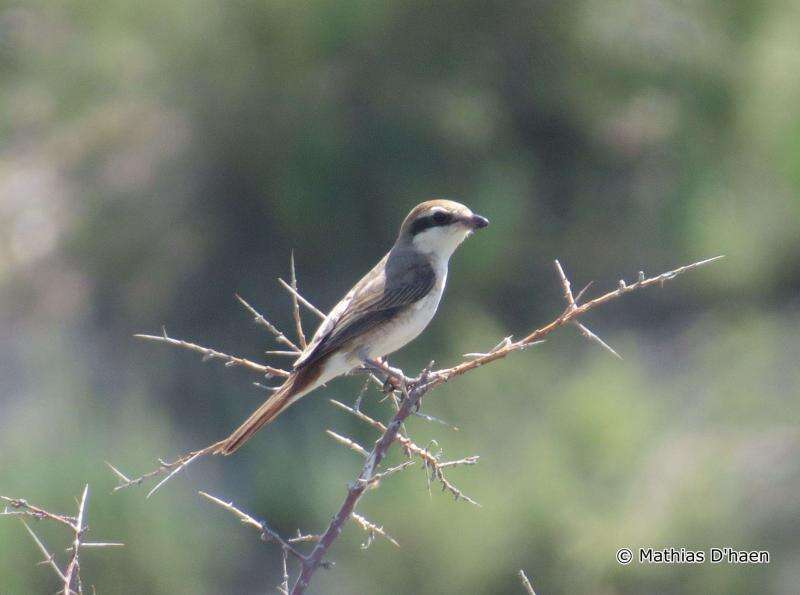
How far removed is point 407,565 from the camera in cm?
675

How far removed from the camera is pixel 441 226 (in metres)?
4.14

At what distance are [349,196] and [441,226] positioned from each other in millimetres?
5564

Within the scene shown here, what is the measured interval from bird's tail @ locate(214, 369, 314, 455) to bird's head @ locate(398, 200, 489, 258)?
82 centimetres

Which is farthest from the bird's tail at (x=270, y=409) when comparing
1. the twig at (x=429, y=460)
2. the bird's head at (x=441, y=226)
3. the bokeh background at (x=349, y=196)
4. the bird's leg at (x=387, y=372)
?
the bokeh background at (x=349, y=196)

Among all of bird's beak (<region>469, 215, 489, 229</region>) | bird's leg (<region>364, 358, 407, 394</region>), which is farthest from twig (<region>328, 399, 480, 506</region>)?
bird's beak (<region>469, 215, 489, 229</region>)

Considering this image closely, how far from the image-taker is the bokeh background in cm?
855

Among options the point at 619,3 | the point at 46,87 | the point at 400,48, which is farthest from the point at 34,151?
the point at 619,3

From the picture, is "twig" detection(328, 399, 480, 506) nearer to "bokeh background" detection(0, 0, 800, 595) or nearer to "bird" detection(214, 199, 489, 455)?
"bird" detection(214, 199, 489, 455)

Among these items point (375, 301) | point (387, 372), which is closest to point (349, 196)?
point (375, 301)

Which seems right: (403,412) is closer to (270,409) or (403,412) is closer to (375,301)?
(270,409)

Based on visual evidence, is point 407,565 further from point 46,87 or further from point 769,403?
point 46,87

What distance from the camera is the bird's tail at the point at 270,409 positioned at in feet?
10.4

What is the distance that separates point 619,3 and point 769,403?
14.9 ft

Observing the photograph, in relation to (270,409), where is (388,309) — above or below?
above
